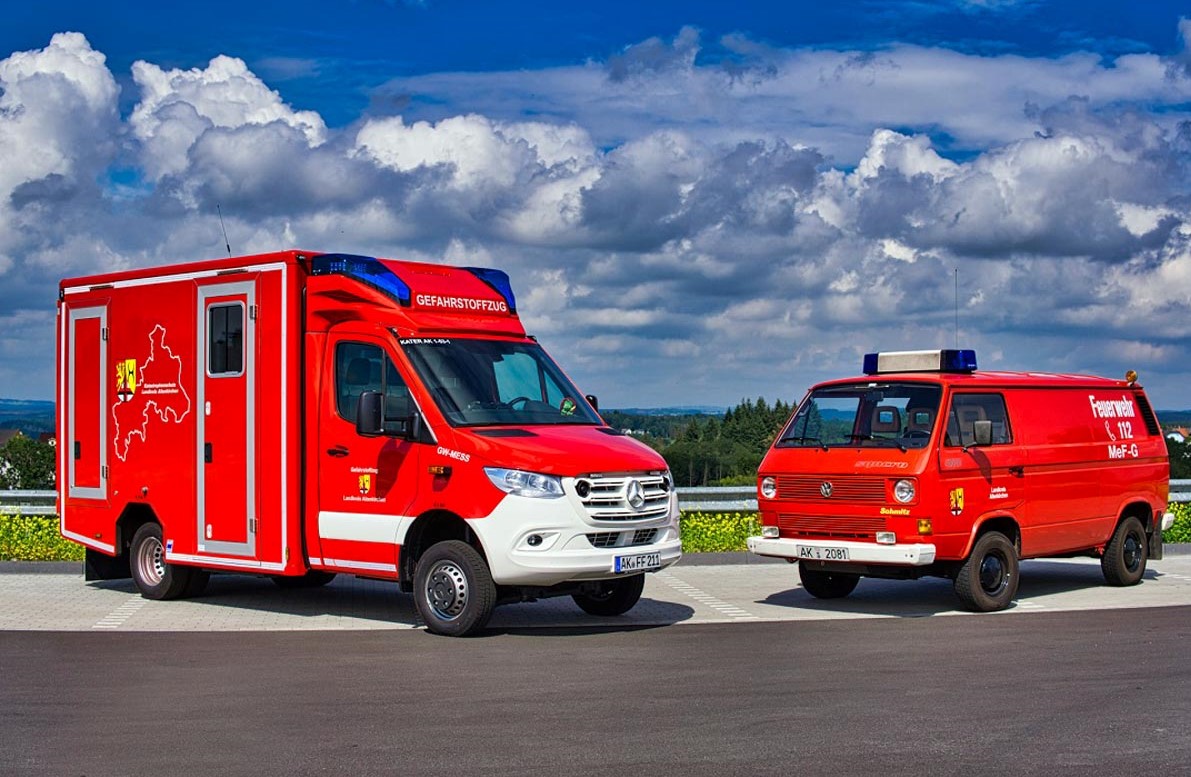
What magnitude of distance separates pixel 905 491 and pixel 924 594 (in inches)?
108

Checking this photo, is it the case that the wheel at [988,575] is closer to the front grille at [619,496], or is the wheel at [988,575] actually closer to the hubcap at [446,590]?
the front grille at [619,496]

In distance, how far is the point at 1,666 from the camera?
1130 cm

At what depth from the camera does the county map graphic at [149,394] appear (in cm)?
1488

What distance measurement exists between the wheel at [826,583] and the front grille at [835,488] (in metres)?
0.97

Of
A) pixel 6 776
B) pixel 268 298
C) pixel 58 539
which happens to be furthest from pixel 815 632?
pixel 58 539

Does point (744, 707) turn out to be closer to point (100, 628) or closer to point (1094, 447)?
point (100, 628)

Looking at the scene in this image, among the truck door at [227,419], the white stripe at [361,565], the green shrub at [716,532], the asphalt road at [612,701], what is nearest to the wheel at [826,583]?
the asphalt road at [612,701]

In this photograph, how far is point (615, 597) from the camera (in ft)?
47.0

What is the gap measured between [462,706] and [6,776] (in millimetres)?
2785

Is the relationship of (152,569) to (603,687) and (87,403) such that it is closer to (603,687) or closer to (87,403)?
(87,403)

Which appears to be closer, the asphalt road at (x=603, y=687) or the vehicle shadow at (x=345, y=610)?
the asphalt road at (x=603, y=687)

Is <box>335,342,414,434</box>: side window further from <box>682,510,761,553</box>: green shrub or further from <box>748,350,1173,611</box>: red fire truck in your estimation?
<box>682,510,761,553</box>: green shrub

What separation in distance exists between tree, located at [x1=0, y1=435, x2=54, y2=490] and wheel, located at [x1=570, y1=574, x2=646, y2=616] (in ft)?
75.9

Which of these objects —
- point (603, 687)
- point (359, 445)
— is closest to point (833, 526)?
point (359, 445)
